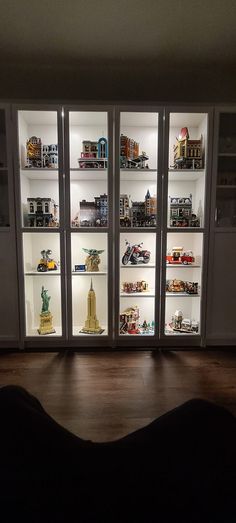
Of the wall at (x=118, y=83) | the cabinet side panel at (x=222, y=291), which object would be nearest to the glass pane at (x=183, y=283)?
the cabinet side panel at (x=222, y=291)

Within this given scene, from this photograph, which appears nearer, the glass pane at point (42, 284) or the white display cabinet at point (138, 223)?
the white display cabinet at point (138, 223)

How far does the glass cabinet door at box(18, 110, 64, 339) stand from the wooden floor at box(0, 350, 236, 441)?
414 mm

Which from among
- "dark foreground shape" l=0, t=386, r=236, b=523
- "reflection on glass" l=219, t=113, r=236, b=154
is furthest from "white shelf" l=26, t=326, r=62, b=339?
"reflection on glass" l=219, t=113, r=236, b=154

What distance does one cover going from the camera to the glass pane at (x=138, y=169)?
8.23 ft

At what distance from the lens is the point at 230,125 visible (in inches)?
101

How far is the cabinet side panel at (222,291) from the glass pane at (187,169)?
0.29 meters

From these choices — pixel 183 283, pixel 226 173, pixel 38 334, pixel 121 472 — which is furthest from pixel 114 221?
pixel 121 472

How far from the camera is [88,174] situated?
2.57 meters

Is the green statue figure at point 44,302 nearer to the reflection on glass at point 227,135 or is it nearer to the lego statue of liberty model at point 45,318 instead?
the lego statue of liberty model at point 45,318

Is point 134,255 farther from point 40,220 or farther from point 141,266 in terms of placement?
point 40,220

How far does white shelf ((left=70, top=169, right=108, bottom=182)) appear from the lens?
98.8 inches

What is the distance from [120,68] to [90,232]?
1540 mm

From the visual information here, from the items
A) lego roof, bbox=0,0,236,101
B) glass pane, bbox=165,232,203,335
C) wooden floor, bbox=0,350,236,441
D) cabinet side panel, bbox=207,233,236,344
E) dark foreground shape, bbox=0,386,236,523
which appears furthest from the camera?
glass pane, bbox=165,232,203,335

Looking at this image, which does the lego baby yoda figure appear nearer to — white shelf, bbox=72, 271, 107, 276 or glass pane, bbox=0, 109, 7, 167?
white shelf, bbox=72, 271, 107, 276
